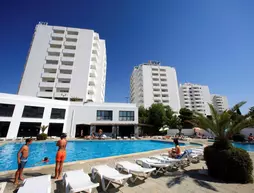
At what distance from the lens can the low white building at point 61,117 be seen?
61.7 feet

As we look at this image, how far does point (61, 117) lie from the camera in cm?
2303

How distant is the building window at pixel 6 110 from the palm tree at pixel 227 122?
81.1ft

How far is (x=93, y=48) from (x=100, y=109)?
2216 cm

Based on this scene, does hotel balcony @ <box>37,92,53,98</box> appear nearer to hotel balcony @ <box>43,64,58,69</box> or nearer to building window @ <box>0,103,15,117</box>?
hotel balcony @ <box>43,64,58,69</box>

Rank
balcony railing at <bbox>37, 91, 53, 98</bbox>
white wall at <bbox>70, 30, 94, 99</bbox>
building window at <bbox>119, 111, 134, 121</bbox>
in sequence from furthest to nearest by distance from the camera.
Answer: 1. white wall at <bbox>70, 30, 94, 99</bbox>
2. balcony railing at <bbox>37, 91, 53, 98</bbox>
3. building window at <bbox>119, 111, 134, 121</bbox>

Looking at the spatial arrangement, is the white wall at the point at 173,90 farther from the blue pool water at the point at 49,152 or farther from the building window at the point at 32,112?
the building window at the point at 32,112

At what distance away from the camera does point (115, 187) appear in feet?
12.1

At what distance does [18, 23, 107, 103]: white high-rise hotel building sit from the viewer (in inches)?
1202

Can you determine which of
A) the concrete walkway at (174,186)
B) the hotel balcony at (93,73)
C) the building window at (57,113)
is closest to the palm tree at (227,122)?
the concrete walkway at (174,186)

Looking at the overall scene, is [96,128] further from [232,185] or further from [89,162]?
[232,185]

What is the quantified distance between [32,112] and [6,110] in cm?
314

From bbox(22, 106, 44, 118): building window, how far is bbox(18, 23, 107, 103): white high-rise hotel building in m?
9.36

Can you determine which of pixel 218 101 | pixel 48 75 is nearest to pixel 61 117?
pixel 48 75

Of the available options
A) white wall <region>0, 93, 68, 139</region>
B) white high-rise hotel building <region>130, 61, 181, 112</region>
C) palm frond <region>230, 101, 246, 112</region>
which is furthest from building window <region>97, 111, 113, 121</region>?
white high-rise hotel building <region>130, 61, 181, 112</region>
